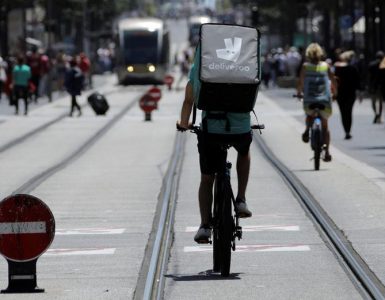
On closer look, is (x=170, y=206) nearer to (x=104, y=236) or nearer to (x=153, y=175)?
(x=104, y=236)

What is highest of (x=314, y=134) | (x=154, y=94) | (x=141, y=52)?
(x=314, y=134)

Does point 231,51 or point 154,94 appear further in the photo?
point 154,94

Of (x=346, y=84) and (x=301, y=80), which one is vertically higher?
(x=301, y=80)

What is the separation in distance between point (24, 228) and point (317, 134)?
12271 millimetres

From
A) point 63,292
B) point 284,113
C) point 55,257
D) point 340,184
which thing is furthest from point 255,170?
point 284,113

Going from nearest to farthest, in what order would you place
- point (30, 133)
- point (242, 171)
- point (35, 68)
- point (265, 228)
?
point (242, 171), point (265, 228), point (30, 133), point (35, 68)

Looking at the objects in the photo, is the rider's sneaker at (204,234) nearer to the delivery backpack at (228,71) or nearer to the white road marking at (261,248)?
the delivery backpack at (228,71)

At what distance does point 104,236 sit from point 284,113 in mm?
30974

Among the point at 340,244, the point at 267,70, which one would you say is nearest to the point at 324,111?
the point at 340,244

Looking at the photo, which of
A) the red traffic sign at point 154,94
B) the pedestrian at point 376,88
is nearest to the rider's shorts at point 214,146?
the pedestrian at point 376,88

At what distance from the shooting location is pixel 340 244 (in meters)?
13.2

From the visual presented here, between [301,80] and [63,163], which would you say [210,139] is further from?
[63,163]

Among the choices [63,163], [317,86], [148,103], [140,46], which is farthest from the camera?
[140,46]

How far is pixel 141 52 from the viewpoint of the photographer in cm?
7725
